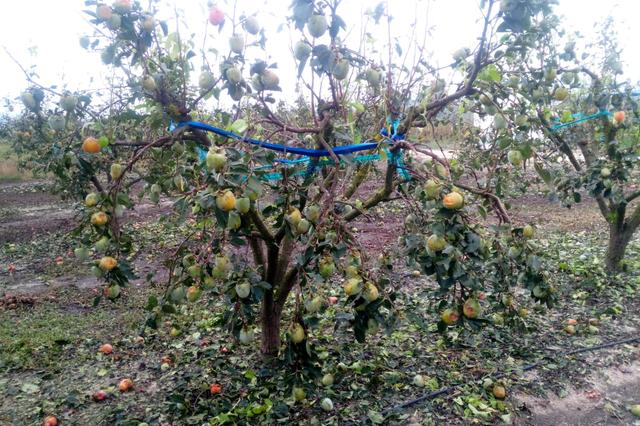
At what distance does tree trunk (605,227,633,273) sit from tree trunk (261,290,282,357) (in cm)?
325

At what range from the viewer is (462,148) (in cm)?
510

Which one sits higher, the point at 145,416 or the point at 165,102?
the point at 165,102

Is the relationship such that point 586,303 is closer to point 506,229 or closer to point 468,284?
point 506,229

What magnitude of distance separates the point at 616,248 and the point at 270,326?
10.9 ft

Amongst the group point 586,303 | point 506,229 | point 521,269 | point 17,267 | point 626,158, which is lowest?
point 17,267

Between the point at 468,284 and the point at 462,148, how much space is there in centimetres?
374

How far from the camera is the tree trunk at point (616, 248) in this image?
4277 millimetres

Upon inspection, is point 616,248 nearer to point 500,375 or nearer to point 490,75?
point 500,375

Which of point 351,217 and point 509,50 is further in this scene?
point 351,217

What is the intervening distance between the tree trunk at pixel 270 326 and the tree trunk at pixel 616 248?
325 cm

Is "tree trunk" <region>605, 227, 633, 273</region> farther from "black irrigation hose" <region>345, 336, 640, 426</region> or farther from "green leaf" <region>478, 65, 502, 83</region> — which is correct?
"green leaf" <region>478, 65, 502, 83</region>

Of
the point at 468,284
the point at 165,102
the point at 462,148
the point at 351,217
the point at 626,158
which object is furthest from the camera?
the point at 462,148

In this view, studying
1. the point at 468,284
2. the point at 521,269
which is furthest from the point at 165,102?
the point at 521,269

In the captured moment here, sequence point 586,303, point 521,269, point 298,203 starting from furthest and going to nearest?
point 586,303, point 521,269, point 298,203
